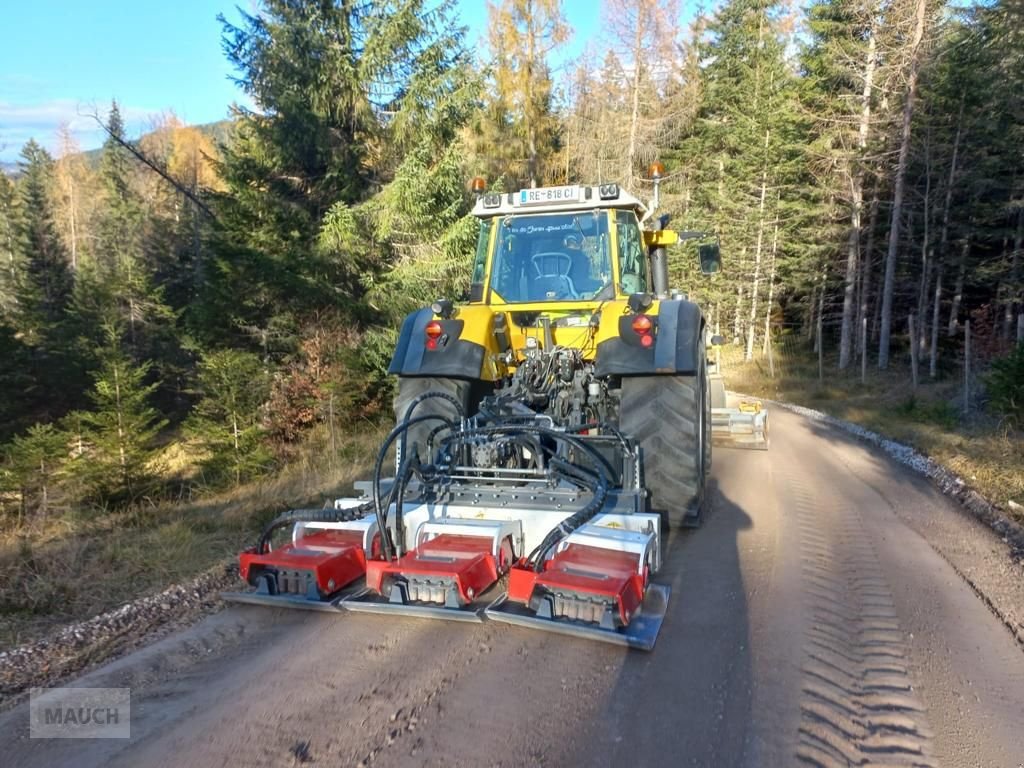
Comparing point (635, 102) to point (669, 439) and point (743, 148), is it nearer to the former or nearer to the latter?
point (743, 148)

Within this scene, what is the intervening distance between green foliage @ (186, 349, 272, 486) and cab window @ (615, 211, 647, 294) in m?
7.32

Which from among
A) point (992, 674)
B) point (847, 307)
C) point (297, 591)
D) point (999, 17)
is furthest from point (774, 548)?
point (847, 307)

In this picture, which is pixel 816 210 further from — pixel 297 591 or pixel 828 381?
pixel 297 591

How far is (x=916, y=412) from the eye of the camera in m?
12.5

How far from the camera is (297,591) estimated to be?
3.80m

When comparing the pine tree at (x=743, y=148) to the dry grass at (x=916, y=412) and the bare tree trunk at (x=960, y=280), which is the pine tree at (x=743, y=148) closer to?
the dry grass at (x=916, y=412)

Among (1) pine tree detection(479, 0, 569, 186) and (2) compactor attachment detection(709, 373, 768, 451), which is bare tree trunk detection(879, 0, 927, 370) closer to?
(1) pine tree detection(479, 0, 569, 186)

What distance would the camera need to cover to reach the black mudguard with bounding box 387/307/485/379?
532 cm

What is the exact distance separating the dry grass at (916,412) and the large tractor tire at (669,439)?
125 inches

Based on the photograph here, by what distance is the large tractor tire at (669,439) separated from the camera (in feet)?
16.2

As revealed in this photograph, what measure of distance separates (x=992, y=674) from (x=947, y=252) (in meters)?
22.5

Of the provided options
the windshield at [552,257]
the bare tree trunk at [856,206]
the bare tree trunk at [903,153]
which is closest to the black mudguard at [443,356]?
the windshield at [552,257]

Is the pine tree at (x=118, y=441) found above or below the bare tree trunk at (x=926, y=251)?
below

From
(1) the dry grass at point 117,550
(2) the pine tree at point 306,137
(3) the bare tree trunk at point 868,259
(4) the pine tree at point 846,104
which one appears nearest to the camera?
(1) the dry grass at point 117,550
